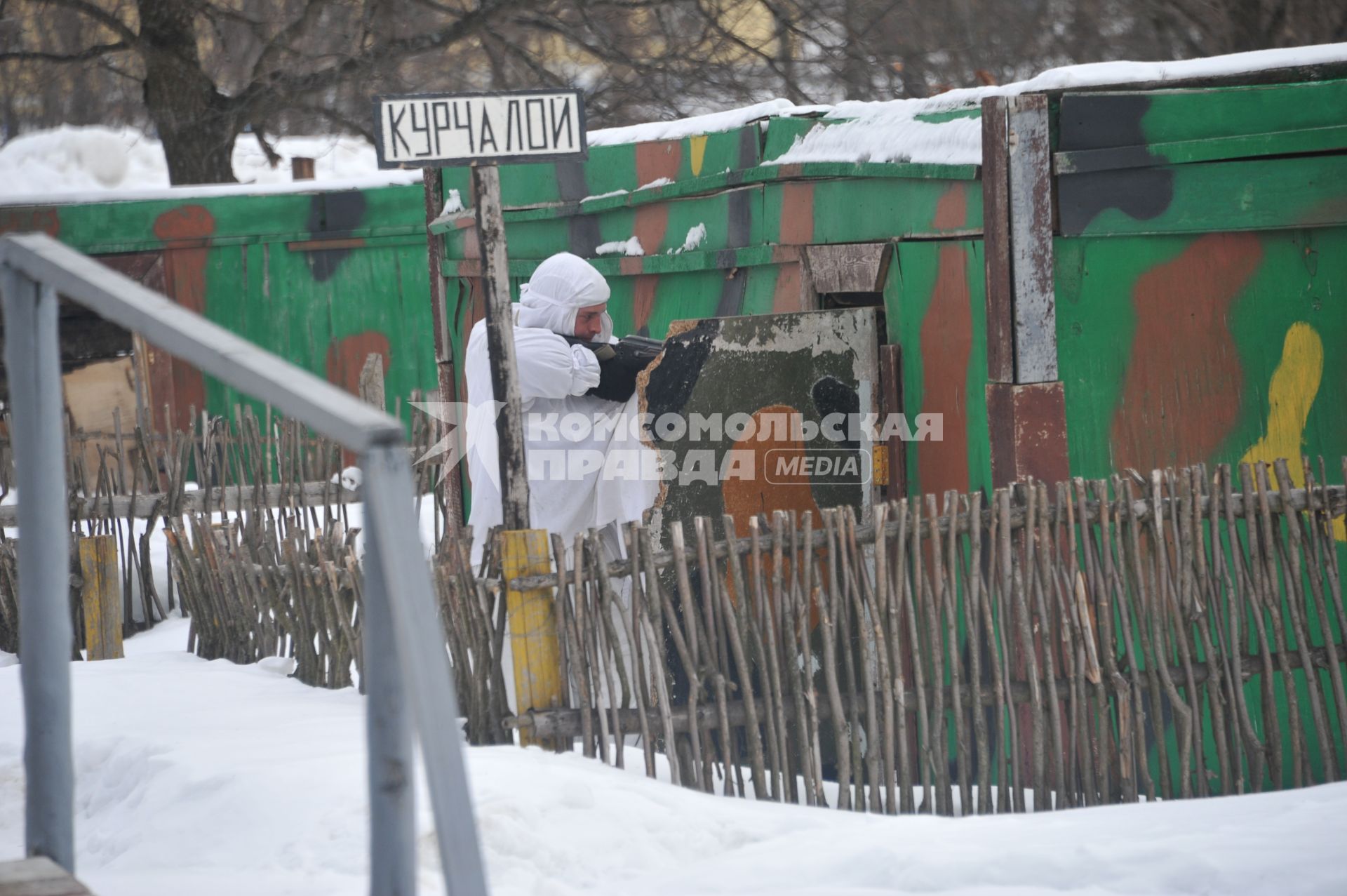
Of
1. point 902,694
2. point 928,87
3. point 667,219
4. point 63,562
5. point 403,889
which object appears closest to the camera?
point 403,889

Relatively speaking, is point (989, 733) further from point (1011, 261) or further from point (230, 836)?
point (230, 836)

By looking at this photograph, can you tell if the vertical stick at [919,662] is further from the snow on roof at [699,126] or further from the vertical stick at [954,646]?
the snow on roof at [699,126]

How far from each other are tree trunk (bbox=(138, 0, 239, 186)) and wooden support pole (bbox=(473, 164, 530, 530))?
1166 cm

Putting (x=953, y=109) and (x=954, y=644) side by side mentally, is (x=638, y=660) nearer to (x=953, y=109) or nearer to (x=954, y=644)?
(x=954, y=644)

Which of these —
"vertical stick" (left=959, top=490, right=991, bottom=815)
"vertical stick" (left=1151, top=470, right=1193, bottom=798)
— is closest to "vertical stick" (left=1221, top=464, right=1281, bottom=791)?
"vertical stick" (left=1151, top=470, right=1193, bottom=798)

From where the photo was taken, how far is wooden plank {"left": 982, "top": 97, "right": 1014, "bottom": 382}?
4.79 meters

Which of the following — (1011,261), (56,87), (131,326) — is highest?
(56,87)

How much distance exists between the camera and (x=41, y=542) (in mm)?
2340

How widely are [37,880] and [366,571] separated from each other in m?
0.91

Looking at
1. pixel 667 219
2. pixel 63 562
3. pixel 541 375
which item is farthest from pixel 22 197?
pixel 63 562

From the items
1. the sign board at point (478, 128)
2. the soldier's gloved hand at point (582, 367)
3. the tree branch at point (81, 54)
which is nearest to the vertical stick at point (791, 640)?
the sign board at point (478, 128)

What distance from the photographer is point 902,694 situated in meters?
4.27

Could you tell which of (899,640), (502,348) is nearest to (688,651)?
(899,640)

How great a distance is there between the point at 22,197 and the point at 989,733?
33.7ft
